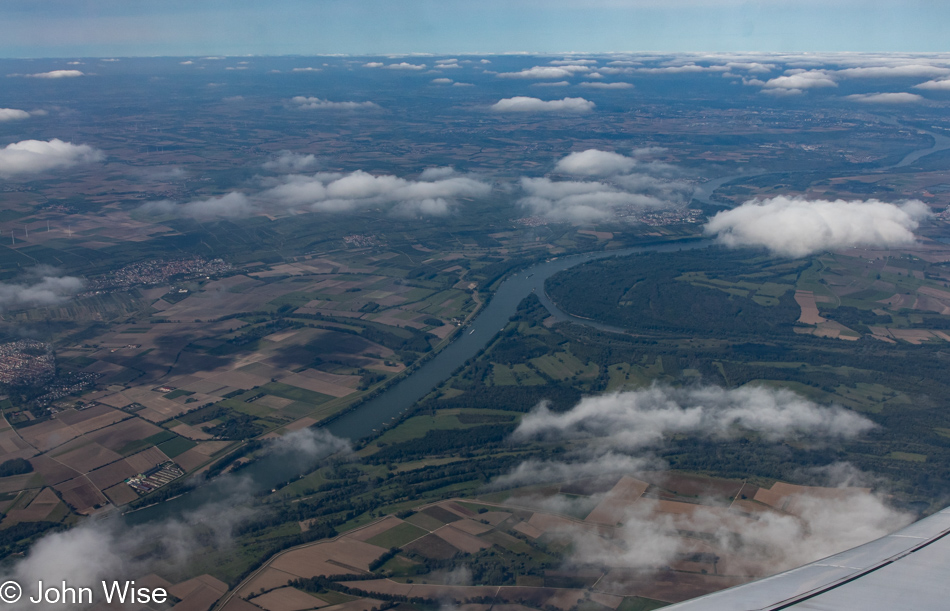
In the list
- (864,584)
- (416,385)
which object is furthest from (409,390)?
(864,584)

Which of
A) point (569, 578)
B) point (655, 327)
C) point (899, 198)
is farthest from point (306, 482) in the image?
point (899, 198)

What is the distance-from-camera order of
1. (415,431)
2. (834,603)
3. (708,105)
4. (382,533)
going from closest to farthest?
(834,603) → (382,533) → (415,431) → (708,105)

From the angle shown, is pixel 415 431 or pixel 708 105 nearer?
pixel 415 431

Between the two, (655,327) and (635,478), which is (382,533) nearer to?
(635,478)

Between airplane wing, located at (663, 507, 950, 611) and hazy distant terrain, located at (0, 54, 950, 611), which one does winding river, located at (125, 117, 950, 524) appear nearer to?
hazy distant terrain, located at (0, 54, 950, 611)

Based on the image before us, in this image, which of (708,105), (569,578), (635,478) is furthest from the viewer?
(708,105)

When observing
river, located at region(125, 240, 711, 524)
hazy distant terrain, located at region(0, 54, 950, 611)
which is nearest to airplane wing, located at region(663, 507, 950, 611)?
hazy distant terrain, located at region(0, 54, 950, 611)

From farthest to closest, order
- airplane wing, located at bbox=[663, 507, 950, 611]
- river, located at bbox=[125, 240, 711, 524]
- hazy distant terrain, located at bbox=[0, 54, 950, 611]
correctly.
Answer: river, located at bbox=[125, 240, 711, 524], hazy distant terrain, located at bbox=[0, 54, 950, 611], airplane wing, located at bbox=[663, 507, 950, 611]

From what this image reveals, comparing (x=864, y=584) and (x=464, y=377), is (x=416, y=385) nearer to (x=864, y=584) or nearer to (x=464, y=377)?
(x=464, y=377)
